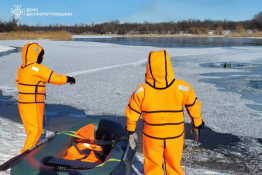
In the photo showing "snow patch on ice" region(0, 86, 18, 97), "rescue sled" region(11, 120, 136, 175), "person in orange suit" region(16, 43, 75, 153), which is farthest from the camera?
"snow patch on ice" region(0, 86, 18, 97)

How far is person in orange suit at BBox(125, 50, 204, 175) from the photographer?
2309mm

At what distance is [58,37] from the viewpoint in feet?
109

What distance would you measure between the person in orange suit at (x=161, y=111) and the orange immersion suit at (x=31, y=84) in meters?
1.19

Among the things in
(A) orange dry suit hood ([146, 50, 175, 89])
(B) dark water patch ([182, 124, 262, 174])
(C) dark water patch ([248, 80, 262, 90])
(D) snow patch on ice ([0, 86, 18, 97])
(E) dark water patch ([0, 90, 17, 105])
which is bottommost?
(B) dark water patch ([182, 124, 262, 174])

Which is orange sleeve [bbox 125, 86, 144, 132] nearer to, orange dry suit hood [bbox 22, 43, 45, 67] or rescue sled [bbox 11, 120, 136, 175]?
rescue sled [bbox 11, 120, 136, 175]

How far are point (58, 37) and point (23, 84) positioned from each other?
31.6 m

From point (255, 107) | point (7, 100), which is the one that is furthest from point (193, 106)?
point (7, 100)

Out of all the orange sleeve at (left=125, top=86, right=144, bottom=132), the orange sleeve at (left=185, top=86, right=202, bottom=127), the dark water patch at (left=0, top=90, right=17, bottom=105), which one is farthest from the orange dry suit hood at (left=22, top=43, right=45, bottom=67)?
the dark water patch at (left=0, top=90, right=17, bottom=105)

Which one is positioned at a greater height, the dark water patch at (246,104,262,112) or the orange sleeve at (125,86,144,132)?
the orange sleeve at (125,86,144,132)

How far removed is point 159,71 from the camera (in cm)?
228

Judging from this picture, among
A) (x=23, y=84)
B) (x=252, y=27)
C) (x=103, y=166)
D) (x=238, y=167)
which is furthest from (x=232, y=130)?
(x=252, y=27)

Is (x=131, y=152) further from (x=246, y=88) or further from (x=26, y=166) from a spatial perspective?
(x=246, y=88)

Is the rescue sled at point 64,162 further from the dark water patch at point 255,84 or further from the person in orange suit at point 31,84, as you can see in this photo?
the dark water patch at point 255,84

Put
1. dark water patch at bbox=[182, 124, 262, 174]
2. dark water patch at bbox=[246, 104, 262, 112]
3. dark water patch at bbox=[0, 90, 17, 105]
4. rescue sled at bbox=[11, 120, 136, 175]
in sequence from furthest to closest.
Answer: dark water patch at bbox=[0, 90, 17, 105], dark water patch at bbox=[246, 104, 262, 112], dark water patch at bbox=[182, 124, 262, 174], rescue sled at bbox=[11, 120, 136, 175]
